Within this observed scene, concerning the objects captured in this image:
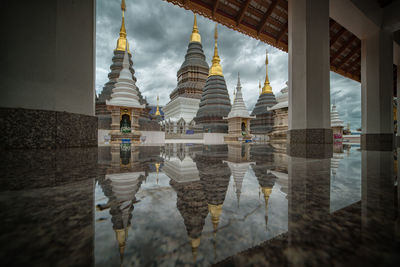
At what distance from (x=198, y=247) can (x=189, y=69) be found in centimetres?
2273

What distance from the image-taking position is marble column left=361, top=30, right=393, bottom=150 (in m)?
5.24

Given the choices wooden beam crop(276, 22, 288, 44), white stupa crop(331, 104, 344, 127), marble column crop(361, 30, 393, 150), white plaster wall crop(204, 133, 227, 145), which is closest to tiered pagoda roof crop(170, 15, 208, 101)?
white plaster wall crop(204, 133, 227, 145)

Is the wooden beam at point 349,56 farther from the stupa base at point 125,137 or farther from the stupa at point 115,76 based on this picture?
the stupa at point 115,76

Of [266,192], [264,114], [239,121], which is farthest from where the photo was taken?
[264,114]

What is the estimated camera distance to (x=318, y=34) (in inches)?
150

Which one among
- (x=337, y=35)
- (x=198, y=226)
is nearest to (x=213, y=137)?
(x=337, y=35)

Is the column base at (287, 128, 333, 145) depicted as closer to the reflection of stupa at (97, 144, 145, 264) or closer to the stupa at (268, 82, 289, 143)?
the reflection of stupa at (97, 144, 145, 264)

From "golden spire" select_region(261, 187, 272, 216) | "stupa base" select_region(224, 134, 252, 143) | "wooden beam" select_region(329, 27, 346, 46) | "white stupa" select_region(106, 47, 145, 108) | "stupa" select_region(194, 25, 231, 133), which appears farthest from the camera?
"stupa" select_region(194, 25, 231, 133)

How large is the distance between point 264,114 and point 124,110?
1173cm

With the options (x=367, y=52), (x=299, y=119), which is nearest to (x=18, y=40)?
(x=299, y=119)

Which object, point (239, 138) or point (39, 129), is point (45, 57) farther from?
point (239, 138)

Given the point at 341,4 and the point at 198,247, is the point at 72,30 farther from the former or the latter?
the point at 341,4

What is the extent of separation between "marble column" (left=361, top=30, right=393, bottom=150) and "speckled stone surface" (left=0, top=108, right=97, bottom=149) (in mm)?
7104

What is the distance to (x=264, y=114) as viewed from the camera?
1570 centimetres
